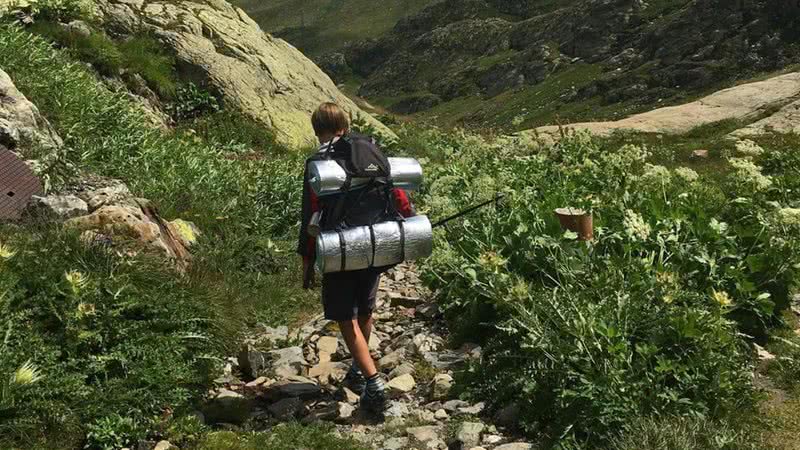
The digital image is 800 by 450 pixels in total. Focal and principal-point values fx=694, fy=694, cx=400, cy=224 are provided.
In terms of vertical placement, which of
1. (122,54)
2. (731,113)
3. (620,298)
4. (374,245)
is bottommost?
(731,113)

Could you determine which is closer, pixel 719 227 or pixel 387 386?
pixel 387 386

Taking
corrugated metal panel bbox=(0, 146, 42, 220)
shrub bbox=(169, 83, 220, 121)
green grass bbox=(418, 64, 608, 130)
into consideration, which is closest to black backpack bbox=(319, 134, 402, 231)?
corrugated metal panel bbox=(0, 146, 42, 220)

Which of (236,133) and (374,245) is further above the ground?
(236,133)

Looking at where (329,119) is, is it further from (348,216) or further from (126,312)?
(126,312)

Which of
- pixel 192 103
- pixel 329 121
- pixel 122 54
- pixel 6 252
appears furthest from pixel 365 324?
pixel 122 54

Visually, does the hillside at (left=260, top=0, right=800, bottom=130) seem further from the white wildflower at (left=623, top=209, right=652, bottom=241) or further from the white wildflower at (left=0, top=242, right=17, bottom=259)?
the white wildflower at (left=0, top=242, right=17, bottom=259)

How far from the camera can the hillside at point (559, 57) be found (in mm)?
83625

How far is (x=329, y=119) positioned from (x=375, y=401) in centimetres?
212

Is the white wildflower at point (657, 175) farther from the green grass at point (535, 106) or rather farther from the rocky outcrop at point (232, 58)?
the green grass at point (535, 106)

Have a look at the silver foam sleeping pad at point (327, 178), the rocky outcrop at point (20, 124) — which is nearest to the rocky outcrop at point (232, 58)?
the rocky outcrop at point (20, 124)

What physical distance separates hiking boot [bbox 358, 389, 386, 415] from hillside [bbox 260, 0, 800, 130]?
49846 mm

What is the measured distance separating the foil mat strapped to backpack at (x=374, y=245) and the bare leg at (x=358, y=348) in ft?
1.82

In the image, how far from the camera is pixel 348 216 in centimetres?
497

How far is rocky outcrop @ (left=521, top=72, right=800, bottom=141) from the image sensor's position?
19.5m
